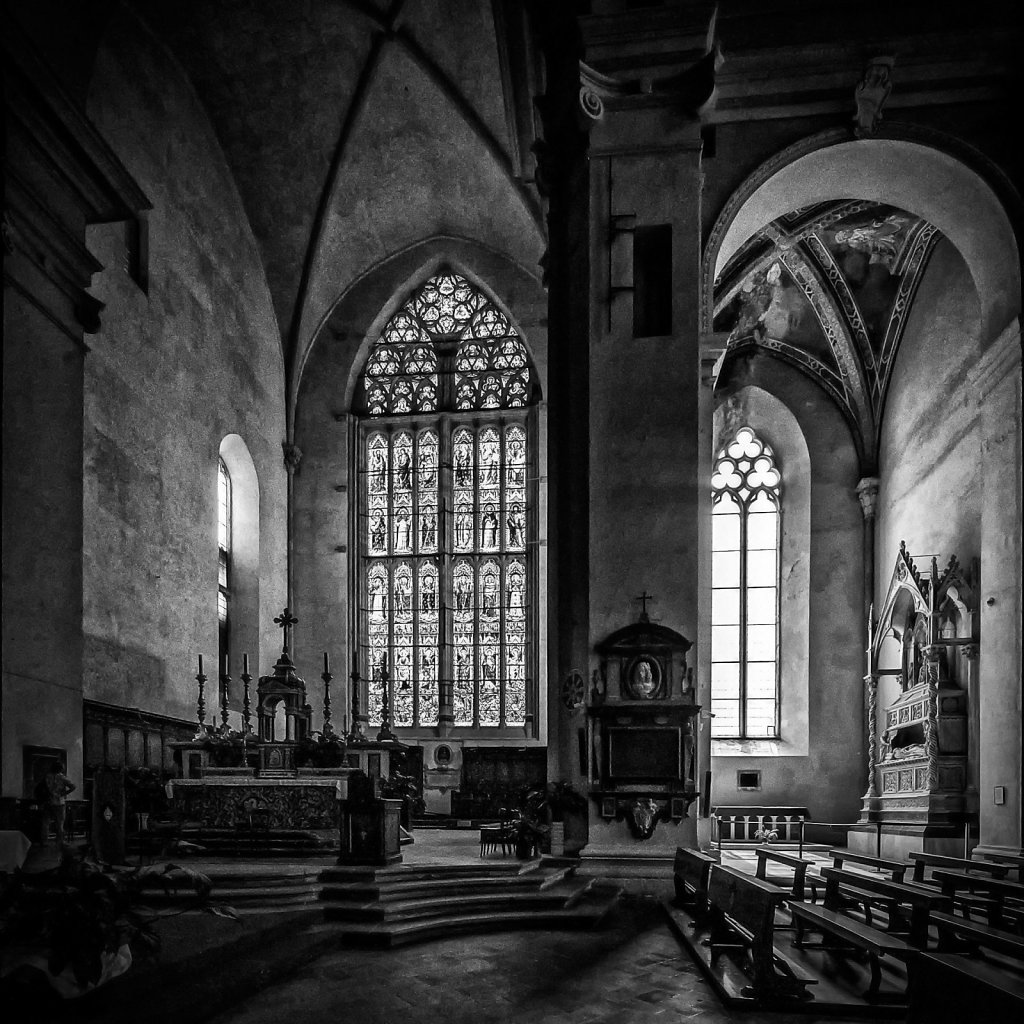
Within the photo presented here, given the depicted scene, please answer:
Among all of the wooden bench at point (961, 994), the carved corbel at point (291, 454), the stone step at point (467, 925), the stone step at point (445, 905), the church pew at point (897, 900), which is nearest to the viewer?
the wooden bench at point (961, 994)

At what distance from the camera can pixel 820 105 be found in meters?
13.1

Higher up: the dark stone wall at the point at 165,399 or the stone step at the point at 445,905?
the dark stone wall at the point at 165,399

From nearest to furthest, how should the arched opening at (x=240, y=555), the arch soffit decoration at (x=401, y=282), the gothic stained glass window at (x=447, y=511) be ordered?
the arched opening at (x=240, y=555) < the gothic stained glass window at (x=447, y=511) < the arch soffit decoration at (x=401, y=282)

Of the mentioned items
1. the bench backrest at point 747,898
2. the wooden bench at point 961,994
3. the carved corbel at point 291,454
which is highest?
the carved corbel at point 291,454

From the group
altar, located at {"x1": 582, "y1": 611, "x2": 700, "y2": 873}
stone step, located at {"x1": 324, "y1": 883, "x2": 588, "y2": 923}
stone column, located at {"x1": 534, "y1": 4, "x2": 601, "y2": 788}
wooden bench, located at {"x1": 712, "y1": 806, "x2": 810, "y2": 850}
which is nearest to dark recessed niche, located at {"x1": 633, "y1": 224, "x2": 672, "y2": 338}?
stone column, located at {"x1": 534, "y1": 4, "x2": 601, "y2": 788}

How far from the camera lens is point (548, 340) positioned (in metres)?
13.9

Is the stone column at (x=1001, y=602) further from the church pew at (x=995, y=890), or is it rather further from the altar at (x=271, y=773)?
the altar at (x=271, y=773)

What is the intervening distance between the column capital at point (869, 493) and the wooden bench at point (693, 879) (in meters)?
12.8

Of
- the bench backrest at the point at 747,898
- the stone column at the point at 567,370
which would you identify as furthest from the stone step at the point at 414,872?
the bench backrest at the point at 747,898

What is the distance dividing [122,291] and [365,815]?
29.3 ft

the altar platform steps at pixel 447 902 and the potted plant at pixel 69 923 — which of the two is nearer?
the potted plant at pixel 69 923

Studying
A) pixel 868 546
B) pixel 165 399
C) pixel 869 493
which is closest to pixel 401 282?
pixel 165 399

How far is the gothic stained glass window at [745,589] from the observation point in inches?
877

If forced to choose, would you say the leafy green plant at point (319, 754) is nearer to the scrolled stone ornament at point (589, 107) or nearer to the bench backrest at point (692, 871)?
the bench backrest at point (692, 871)
